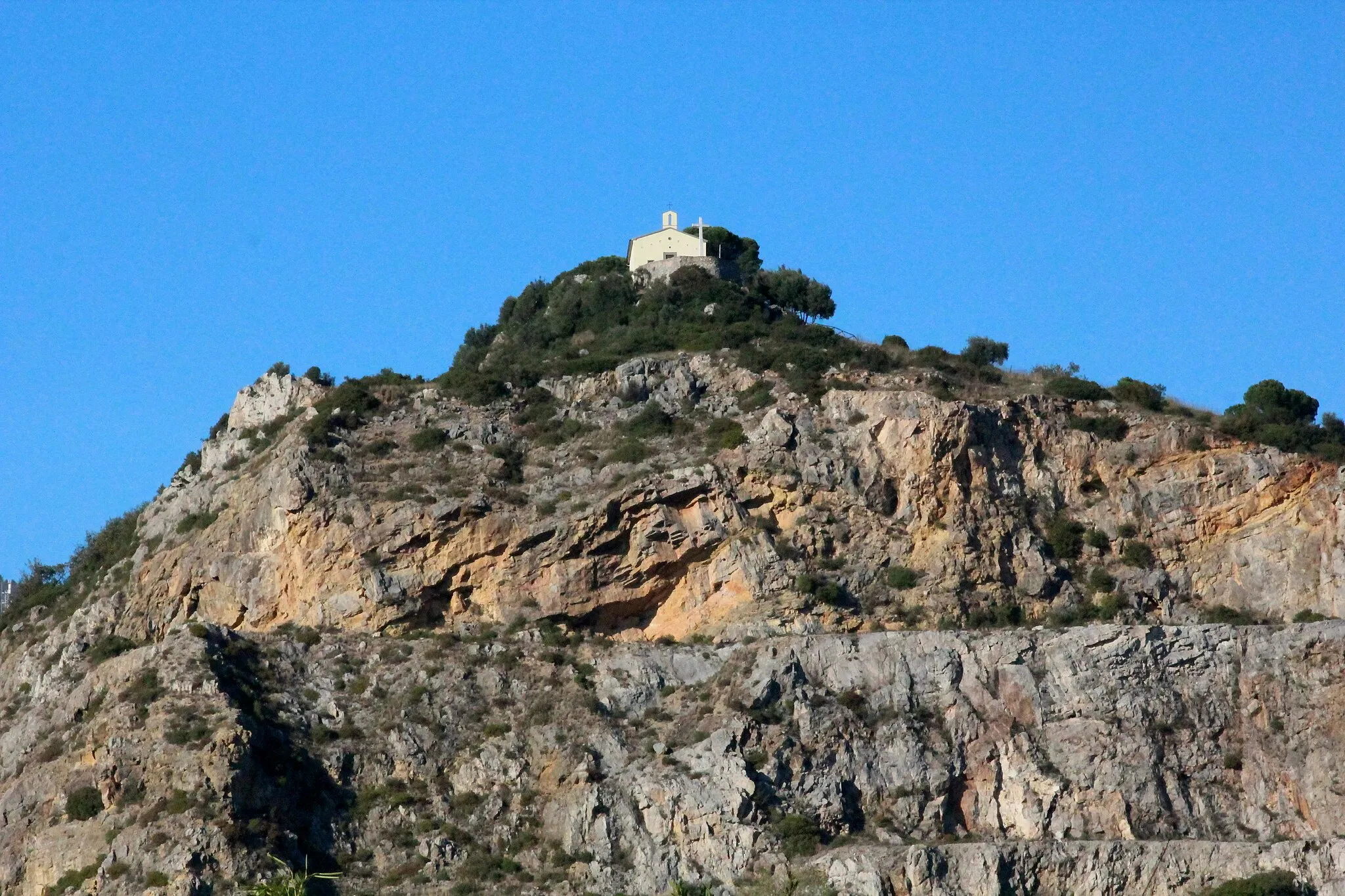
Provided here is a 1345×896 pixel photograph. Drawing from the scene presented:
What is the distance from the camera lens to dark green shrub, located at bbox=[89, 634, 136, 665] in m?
69.2

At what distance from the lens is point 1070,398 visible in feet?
238

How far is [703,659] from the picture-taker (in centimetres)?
6444

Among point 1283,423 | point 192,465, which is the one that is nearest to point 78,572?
point 192,465

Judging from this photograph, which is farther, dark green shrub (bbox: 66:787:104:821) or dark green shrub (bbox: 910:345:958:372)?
dark green shrub (bbox: 910:345:958:372)

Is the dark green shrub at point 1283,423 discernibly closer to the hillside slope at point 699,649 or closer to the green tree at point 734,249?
the hillside slope at point 699,649

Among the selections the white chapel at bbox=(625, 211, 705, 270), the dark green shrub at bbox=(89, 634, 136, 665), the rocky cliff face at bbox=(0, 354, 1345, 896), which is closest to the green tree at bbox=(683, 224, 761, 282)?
the white chapel at bbox=(625, 211, 705, 270)

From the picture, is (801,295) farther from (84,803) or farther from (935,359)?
(84,803)

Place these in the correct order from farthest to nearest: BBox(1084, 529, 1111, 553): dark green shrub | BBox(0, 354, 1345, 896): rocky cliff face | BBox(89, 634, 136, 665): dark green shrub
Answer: BBox(89, 634, 136, 665): dark green shrub, BBox(1084, 529, 1111, 553): dark green shrub, BBox(0, 354, 1345, 896): rocky cliff face

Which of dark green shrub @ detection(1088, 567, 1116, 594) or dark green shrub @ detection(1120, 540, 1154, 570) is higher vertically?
dark green shrub @ detection(1120, 540, 1154, 570)

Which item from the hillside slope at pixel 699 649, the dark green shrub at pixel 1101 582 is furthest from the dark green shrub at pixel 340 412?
the dark green shrub at pixel 1101 582

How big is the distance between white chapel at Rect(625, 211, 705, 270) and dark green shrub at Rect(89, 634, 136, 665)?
87.0ft

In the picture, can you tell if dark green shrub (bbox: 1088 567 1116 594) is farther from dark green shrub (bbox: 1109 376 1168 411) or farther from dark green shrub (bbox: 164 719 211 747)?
dark green shrub (bbox: 164 719 211 747)

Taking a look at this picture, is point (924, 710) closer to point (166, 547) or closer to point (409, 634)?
point (409, 634)

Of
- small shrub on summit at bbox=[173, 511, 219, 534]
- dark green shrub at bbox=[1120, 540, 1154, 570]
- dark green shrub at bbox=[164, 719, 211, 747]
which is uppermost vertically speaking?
small shrub on summit at bbox=[173, 511, 219, 534]
